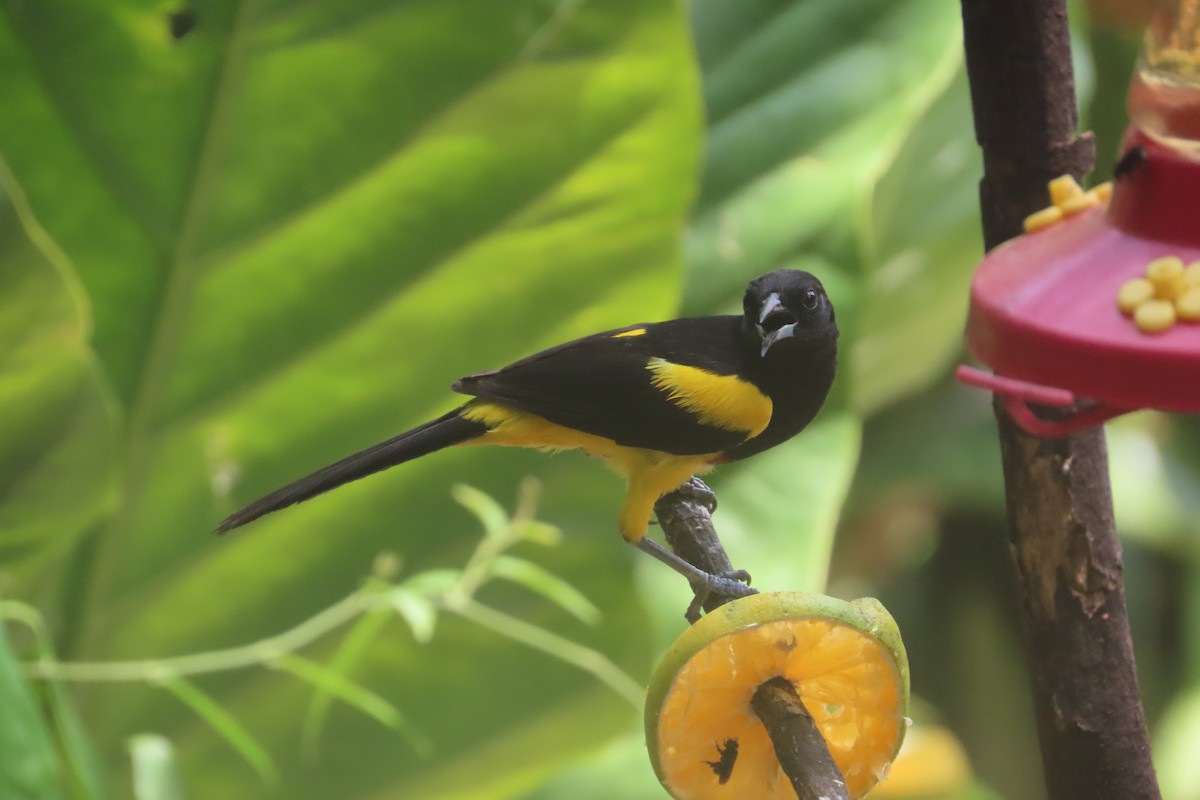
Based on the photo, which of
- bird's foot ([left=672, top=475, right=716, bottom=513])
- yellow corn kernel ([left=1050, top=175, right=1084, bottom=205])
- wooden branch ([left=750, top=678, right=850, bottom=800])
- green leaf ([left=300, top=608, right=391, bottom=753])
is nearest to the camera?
wooden branch ([left=750, top=678, right=850, bottom=800])

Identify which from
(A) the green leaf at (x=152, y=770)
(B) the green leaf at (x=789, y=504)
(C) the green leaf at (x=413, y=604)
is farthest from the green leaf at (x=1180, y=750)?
(A) the green leaf at (x=152, y=770)

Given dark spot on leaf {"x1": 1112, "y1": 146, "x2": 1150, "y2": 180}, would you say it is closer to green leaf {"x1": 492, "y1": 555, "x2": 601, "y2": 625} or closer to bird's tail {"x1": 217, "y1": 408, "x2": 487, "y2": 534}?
bird's tail {"x1": 217, "y1": 408, "x2": 487, "y2": 534}

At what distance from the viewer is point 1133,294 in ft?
2.30

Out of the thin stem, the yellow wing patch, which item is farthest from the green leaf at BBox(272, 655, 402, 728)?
the yellow wing patch

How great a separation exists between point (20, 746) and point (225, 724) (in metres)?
0.40

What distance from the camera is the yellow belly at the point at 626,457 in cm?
92

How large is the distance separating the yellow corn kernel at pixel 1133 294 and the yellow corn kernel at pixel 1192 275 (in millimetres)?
17

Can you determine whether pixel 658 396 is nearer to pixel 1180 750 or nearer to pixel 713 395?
pixel 713 395

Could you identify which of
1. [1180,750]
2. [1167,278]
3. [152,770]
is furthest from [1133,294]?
[1180,750]

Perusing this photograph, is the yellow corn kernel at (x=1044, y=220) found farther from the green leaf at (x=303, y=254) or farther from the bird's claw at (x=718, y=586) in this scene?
the green leaf at (x=303, y=254)

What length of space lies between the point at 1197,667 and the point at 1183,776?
337 millimetres

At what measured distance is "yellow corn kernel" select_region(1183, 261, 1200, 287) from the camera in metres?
0.69

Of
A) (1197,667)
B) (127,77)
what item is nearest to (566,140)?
(127,77)

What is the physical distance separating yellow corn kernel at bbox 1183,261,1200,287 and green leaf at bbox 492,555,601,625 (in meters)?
0.75
